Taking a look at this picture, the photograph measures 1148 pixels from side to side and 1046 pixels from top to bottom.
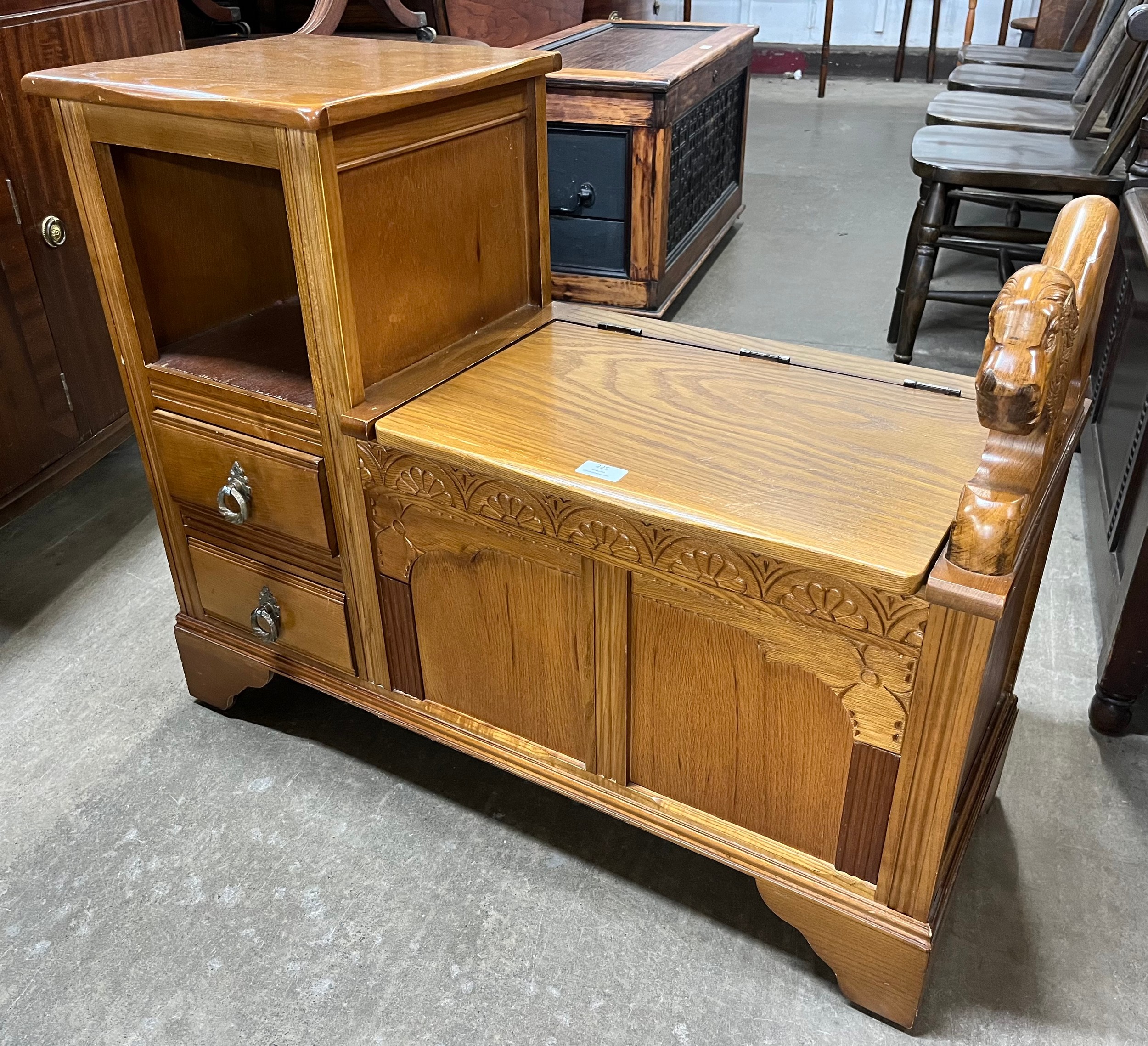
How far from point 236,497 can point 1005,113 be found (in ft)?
9.30

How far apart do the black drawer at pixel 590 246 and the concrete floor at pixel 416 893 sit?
173 cm

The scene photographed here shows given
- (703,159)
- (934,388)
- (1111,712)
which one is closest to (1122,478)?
(1111,712)

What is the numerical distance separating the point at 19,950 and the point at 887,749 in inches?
47.5

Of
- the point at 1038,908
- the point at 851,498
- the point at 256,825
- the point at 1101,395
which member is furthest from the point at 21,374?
the point at 1101,395

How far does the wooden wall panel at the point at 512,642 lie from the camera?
1.26m

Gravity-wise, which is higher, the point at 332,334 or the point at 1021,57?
the point at 332,334

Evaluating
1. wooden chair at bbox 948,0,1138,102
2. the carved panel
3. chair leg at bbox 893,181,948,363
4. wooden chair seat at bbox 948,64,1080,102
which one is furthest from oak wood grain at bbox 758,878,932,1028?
wooden chair seat at bbox 948,64,1080,102

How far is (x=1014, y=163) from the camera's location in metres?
2.60

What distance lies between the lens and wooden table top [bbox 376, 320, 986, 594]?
102cm

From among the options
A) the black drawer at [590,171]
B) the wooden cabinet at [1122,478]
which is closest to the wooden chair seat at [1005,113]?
the wooden cabinet at [1122,478]

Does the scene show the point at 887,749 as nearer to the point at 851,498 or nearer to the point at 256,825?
the point at 851,498

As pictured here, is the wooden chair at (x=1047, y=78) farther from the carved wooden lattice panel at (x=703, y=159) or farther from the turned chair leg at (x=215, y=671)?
the turned chair leg at (x=215, y=671)

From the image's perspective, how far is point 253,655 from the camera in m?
1.66

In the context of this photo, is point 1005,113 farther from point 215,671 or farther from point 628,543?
point 215,671
